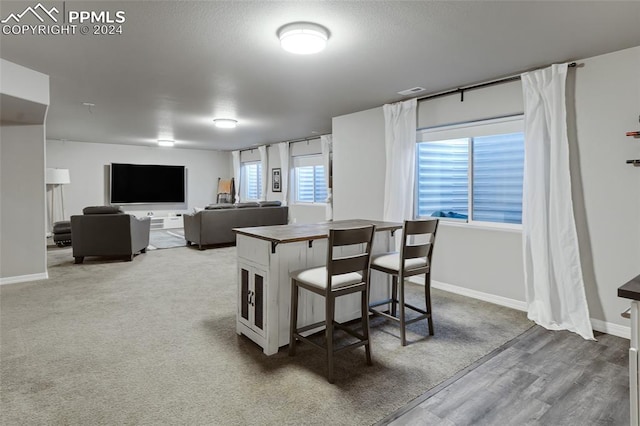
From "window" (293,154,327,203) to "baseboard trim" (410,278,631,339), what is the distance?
3.97 meters

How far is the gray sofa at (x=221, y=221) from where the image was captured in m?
6.88

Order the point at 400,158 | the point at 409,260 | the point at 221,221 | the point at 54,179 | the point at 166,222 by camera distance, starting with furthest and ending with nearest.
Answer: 1. the point at 166,222
2. the point at 54,179
3. the point at 221,221
4. the point at 400,158
5. the point at 409,260

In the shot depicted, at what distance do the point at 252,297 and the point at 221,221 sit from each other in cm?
459

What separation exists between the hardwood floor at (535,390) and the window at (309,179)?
5.65 m

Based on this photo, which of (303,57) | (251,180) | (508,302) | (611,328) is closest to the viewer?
(611,328)

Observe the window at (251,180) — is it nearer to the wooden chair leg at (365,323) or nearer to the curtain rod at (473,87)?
the curtain rod at (473,87)

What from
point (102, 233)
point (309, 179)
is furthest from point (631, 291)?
point (309, 179)

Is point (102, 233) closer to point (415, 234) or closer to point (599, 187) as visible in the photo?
point (415, 234)

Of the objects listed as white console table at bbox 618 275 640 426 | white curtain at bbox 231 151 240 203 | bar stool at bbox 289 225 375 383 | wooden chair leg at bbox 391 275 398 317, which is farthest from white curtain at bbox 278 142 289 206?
white console table at bbox 618 275 640 426

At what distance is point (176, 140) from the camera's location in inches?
337

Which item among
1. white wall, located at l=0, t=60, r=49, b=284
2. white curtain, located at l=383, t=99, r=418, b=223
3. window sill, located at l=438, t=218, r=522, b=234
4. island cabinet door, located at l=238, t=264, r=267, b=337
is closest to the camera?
island cabinet door, located at l=238, t=264, r=267, b=337

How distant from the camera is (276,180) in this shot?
30.2 ft

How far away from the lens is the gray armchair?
18.2 ft

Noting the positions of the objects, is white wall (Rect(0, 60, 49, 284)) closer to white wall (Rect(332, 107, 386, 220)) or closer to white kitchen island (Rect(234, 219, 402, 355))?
white kitchen island (Rect(234, 219, 402, 355))
